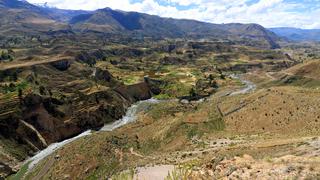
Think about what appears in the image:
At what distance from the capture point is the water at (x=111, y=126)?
82069 millimetres

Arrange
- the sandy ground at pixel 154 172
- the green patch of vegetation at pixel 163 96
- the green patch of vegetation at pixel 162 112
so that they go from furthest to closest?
the green patch of vegetation at pixel 163 96 < the green patch of vegetation at pixel 162 112 < the sandy ground at pixel 154 172

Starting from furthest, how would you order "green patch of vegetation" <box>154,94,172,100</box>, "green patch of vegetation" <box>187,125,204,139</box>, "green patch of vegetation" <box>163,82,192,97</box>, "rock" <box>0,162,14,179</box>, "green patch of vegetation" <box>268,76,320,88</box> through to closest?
"green patch of vegetation" <box>163,82,192,97</box>
"green patch of vegetation" <box>154,94,172,100</box>
"green patch of vegetation" <box>268,76,320,88</box>
"green patch of vegetation" <box>187,125,204,139</box>
"rock" <box>0,162,14,179</box>

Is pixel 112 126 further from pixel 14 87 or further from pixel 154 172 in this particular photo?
pixel 154 172

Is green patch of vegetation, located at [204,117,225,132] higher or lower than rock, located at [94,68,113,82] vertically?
higher

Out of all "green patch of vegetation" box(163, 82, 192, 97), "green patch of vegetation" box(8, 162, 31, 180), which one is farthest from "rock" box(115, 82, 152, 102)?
"green patch of vegetation" box(8, 162, 31, 180)

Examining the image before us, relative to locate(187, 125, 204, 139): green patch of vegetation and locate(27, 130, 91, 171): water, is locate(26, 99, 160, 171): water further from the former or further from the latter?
locate(187, 125, 204, 139): green patch of vegetation

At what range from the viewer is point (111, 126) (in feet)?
341

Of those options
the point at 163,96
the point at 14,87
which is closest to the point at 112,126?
the point at 14,87

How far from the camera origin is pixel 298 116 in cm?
6862

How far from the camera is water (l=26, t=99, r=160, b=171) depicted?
269ft

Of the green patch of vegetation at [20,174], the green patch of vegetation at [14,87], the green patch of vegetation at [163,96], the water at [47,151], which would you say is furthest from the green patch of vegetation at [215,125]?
the green patch of vegetation at [163,96]

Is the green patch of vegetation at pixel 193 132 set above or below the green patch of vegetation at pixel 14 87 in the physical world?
above

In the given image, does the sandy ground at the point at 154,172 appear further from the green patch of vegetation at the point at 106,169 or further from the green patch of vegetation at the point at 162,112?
the green patch of vegetation at the point at 162,112

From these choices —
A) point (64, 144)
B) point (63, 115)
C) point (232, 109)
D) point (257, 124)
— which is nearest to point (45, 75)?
point (63, 115)
